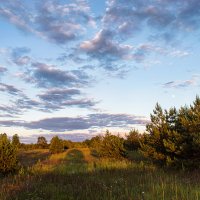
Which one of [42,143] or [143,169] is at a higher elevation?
[42,143]

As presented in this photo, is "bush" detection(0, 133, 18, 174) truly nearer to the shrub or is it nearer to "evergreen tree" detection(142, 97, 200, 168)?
"evergreen tree" detection(142, 97, 200, 168)

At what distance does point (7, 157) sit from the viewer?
62.3 feet

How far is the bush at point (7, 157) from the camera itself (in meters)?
18.9

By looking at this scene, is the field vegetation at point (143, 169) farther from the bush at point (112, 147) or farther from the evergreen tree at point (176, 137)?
the bush at point (112, 147)

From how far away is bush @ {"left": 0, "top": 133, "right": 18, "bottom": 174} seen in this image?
18.9 metres

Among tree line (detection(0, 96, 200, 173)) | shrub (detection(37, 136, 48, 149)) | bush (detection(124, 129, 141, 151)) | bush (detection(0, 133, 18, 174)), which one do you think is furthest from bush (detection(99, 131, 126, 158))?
shrub (detection(37, 136, 48, 149))

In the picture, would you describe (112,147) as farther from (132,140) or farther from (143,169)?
(132,140)

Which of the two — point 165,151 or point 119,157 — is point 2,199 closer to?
point 165,151

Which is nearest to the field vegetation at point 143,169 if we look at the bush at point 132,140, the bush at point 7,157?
the bush at point 7,157

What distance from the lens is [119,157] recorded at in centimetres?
2967

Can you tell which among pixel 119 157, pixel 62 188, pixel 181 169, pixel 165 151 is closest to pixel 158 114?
pixel 165 151

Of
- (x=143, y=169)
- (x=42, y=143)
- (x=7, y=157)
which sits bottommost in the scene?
(x=143, y=169)

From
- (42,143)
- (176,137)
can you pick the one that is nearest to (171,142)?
(176,137)

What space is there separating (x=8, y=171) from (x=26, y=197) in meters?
8.88
